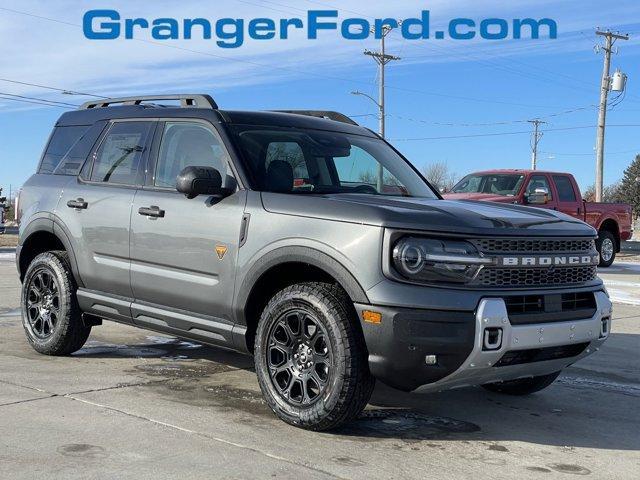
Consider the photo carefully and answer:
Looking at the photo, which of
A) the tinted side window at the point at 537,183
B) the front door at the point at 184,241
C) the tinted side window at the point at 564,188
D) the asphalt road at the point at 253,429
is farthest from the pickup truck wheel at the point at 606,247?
the front door at the point at 184,241

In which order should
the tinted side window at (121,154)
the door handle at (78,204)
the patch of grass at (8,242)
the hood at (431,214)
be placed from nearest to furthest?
the hood at (431,214) < the tinted side window at (121,154) < the door handle at (78,204) < the patch of grass at (8,242)

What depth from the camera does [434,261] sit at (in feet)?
14.0

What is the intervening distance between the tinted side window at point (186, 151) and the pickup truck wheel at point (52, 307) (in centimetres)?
130

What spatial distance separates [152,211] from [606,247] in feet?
48.9

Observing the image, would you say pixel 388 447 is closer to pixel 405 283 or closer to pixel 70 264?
pixel 405 283

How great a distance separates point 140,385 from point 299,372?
4.87 feet

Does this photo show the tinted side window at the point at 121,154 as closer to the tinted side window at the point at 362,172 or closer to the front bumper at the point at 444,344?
the tinted side window at the point at 362,172

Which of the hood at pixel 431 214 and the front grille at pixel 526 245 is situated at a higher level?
the hood at pixel 431 214

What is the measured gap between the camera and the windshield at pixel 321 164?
533 cm

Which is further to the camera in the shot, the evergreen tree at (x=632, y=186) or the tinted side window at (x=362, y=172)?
the evergreen tree at (x=632, y=186)

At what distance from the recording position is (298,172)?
214 inches

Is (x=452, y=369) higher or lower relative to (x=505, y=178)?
lower

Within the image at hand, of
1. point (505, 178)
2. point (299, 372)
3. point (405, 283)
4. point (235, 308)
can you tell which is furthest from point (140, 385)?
point (505, 178)

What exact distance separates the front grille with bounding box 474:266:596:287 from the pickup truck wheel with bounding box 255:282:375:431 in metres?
0.77
